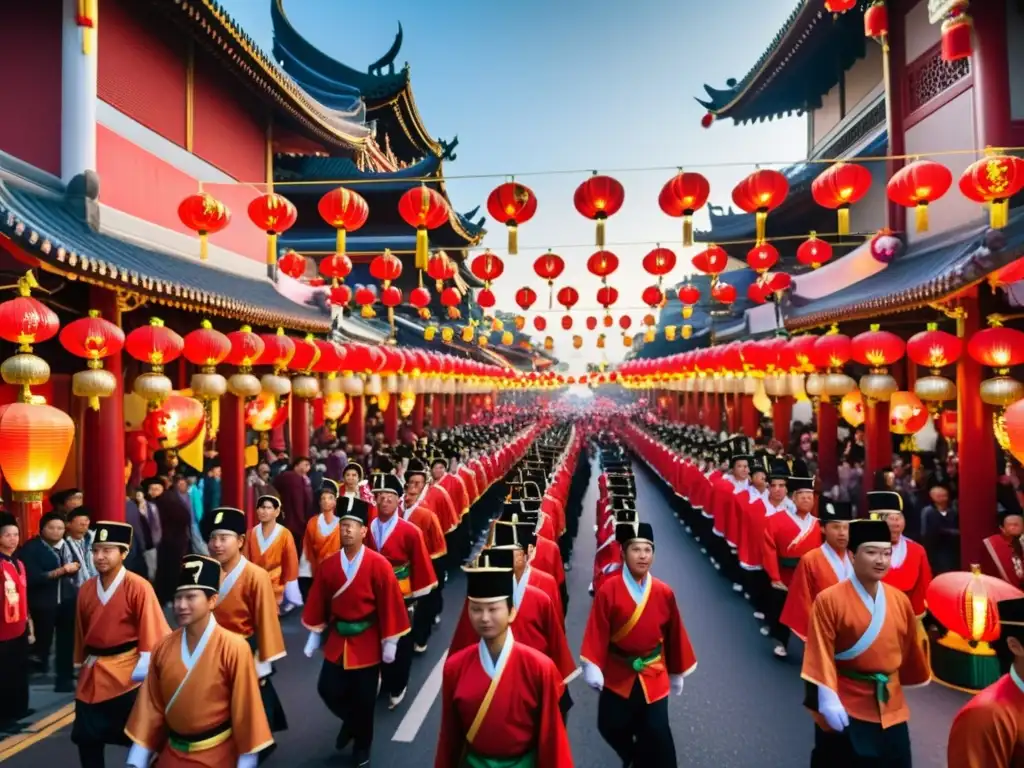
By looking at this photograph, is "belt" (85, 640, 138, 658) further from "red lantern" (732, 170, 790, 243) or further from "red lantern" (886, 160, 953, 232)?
"red lantern" (886, 160, 953, 232)

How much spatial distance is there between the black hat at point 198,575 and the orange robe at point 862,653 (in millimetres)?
3538

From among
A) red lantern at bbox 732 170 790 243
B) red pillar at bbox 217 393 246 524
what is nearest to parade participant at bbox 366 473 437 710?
red pillar at bbox 217 393 246 524

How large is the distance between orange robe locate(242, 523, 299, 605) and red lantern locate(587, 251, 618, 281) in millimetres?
7886

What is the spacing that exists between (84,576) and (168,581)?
2.53m

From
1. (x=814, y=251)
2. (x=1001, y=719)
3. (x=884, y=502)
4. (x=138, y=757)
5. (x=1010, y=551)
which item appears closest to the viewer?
(x=1001, y=719)

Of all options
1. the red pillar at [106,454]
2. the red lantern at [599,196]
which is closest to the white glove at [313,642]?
the red pillar at [106,454]

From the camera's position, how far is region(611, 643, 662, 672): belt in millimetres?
4547

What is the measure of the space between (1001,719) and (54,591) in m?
7.54

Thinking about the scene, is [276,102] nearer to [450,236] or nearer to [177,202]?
[177,202]

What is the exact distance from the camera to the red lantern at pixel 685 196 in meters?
8.65

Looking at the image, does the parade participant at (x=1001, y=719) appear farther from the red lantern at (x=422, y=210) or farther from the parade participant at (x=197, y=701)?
the red lantern at (x=422, y=210)

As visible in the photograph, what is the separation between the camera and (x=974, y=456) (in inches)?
319

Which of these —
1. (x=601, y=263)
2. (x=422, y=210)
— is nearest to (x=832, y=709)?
(x=422, y=210)

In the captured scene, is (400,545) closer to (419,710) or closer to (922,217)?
(419,710)
